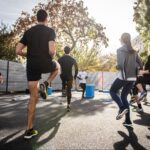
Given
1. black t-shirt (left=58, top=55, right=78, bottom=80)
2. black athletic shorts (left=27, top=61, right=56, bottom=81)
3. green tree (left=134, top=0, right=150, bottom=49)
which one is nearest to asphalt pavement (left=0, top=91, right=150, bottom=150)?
black athletic shorts (left=27, top=61, right=56, bottom=81)

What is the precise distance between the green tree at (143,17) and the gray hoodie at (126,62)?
24.9 metres

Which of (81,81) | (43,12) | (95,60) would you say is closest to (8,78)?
(81,81)

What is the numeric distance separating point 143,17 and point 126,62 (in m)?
25.7

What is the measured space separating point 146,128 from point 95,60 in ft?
186

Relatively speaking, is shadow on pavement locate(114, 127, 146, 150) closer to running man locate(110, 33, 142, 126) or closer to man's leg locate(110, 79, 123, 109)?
running man locate(110, 33, 142, 126)

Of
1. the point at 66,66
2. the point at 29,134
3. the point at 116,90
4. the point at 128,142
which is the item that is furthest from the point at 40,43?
the point at 66,66

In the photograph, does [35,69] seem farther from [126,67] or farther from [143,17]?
[143,17]

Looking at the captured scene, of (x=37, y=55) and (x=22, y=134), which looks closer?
(x=37, y=55)

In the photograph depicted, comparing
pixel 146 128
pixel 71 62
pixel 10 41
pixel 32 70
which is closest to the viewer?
pixel 32 70

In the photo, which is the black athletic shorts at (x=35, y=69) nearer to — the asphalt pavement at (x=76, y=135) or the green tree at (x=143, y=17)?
the asphalt pavement at (x=76, y=135)

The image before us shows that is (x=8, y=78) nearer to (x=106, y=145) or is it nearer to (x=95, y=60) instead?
(x=106, y=145)

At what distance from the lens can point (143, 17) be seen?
102 feet

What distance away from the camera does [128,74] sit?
649 cm

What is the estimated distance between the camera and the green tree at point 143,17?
30.5 m
